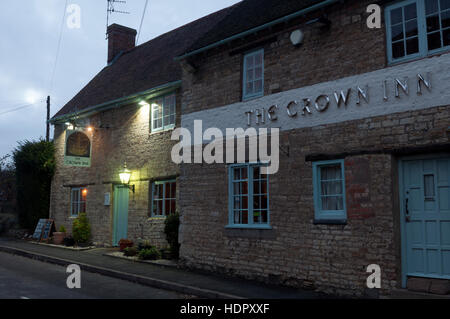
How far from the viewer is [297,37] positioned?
9086 mm

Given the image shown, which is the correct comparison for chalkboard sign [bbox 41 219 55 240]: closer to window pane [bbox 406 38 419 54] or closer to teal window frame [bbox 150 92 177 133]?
teal window frame [bbox 150 92 177 133]

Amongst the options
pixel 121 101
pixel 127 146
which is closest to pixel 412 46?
pixel 127 146

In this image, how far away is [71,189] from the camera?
18.1m

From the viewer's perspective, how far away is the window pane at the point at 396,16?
7.73m

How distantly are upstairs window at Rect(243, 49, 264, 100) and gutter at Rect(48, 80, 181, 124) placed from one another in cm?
335

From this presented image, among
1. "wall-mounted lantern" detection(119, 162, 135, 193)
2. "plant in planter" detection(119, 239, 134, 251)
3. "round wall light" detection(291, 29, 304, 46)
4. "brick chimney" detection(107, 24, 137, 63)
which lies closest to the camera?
"round wall light" detection(291, 29, 304, 46)

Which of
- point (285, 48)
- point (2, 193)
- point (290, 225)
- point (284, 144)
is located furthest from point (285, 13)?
point (2, 193)

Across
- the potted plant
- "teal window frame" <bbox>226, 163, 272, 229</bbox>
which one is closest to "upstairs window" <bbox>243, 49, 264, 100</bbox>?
"teal window frame" <bbox>226, 163, 272, 229</bbox>

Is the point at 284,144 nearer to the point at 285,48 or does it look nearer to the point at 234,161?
the point at 234,161

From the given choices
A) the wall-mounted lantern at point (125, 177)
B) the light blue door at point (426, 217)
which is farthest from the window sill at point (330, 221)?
the wall-mounted lantern at point (125, 177)

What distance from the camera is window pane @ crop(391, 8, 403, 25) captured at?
25.3ft

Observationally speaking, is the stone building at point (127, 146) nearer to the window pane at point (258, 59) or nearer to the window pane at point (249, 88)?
the window pane at point (249, 88)

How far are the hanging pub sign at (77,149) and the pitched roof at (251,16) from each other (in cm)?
646

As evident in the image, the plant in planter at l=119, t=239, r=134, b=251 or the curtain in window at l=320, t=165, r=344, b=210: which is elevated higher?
the curtain in window at l=320, t=165, r=344, b=210
